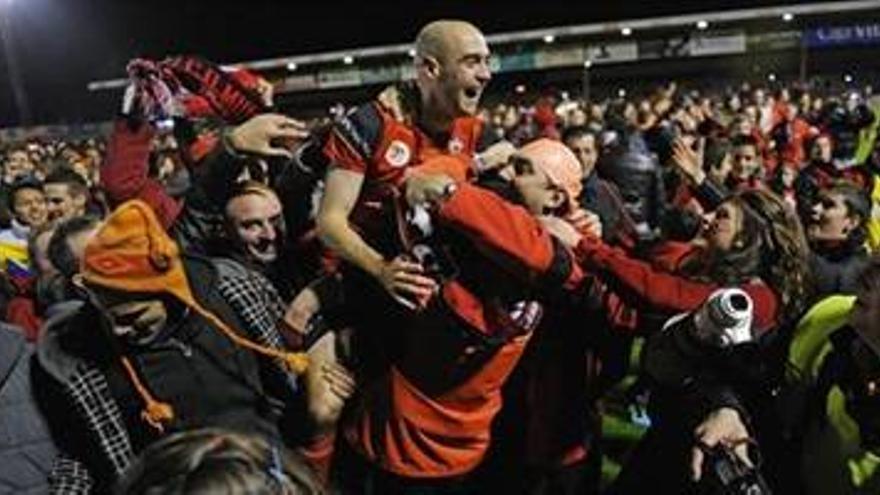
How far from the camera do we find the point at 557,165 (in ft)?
11.9

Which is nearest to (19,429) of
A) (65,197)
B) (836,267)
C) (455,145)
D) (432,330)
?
(432,330)

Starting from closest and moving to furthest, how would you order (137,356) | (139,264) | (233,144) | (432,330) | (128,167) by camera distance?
(139,264) → (137,356) → (432,330) → (233,144) → (128,167)

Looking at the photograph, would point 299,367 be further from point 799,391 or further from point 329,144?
point 799,391

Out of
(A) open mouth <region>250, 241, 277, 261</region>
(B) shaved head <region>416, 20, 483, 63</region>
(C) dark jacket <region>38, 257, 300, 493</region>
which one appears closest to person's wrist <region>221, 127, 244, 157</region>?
(A) open mouth <region>250, 241, 277, 261</region>

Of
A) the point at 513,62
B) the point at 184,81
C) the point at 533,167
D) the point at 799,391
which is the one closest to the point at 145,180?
the point at 184,81

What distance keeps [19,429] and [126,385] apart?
316 mm

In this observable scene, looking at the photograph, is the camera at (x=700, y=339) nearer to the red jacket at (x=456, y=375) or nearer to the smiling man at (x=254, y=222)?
the red jacket at (x=456, y=375)

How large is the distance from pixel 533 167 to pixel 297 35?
42929mm

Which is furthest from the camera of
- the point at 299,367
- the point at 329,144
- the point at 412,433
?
the point at 329,144

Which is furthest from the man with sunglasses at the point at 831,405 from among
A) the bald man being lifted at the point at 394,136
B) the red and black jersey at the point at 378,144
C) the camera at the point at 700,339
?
the red and black jersey at the point at 378,144

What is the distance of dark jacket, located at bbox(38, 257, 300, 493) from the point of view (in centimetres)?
302

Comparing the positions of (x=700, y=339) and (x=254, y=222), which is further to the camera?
(x=254, y=222)

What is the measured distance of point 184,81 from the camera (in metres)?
4.80

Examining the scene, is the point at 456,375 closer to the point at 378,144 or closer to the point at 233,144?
the point at 378,144
